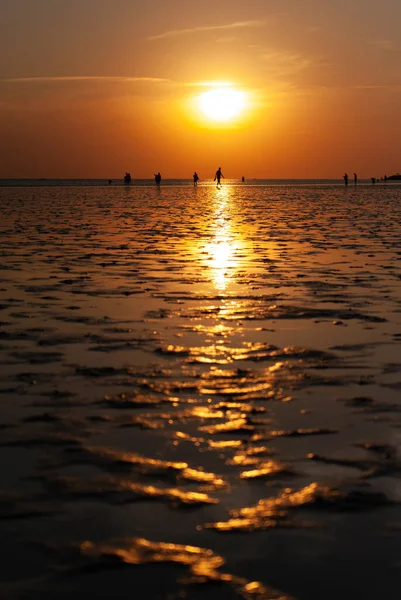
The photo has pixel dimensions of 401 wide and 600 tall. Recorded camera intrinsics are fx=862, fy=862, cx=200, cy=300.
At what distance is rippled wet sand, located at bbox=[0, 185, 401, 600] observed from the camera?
174 inches

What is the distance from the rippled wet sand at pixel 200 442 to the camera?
4.41 metres

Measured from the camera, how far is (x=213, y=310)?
1234 centimetres

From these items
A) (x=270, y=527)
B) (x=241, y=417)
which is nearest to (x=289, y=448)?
(x=241, y=417)

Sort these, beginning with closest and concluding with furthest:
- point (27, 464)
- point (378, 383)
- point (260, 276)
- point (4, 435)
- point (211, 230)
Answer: point (27, 464) < point (4, 435) < point (378, 383) < point (260, 276) < point (211, 230)

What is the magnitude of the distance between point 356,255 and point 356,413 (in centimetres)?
1358

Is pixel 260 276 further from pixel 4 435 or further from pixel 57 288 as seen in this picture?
pixel 4 435

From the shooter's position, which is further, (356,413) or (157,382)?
(157,382)

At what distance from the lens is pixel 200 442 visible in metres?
6.35

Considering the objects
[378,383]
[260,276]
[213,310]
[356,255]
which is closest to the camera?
[378,383]

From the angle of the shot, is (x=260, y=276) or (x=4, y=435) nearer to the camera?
(x=4, y=435)

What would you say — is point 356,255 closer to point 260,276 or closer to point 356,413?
point 260,276

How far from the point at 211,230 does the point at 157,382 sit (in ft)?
76.3

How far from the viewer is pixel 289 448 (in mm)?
6246

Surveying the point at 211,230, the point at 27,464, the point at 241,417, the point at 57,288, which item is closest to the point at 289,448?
the point at 241,417
